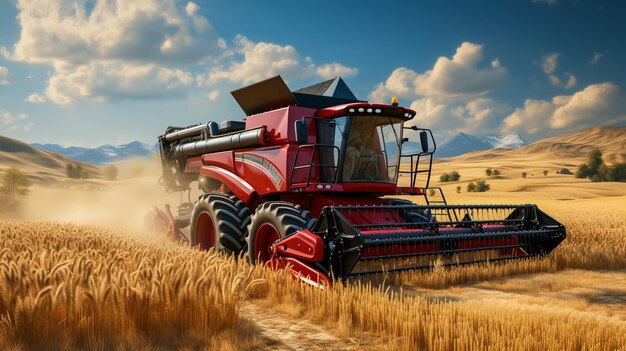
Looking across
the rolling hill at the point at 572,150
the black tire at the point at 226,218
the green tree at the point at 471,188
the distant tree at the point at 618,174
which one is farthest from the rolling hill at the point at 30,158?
the rolling hill at the point at 572,150

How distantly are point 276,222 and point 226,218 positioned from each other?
65.1 inches

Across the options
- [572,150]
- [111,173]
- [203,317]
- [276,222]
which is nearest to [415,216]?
[276,222]

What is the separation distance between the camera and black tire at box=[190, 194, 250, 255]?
7.46m

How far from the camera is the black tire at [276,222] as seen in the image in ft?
20.0

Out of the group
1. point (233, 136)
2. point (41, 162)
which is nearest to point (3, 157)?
point (41, 162)

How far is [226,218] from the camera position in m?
7.64

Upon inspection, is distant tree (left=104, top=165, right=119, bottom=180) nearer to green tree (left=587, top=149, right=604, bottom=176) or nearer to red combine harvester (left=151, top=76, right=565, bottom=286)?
green tree (left=587, top=149, right=604, bottom=176)

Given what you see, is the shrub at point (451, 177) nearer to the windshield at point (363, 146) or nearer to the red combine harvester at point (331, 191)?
the red combine harvester at point (331, 191)

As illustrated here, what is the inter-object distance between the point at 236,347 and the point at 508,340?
1.77 metres

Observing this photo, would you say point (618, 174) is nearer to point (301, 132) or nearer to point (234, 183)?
point (234, 183)

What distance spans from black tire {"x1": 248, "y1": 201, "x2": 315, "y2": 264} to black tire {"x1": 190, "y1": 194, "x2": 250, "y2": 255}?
0.51m

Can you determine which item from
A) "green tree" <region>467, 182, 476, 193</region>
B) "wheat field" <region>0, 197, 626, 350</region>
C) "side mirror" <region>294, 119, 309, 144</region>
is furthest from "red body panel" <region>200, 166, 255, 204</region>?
"green tree" <region>467, 182, 476, 193</region>

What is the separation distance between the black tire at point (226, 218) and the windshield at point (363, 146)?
1.50 metres

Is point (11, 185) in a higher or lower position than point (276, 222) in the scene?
higher
